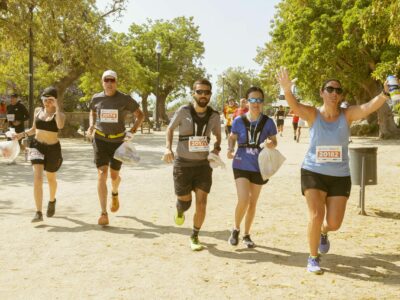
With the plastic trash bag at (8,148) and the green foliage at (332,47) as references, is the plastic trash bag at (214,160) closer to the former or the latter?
the plastic trash bag at (8,148)

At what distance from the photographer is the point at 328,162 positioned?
16.3 feet

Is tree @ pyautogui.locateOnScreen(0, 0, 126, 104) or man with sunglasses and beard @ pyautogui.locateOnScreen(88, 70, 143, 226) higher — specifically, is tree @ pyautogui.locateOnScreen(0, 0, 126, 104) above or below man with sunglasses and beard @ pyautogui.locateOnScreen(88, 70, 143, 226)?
above

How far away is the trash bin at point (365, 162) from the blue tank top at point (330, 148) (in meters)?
2.84

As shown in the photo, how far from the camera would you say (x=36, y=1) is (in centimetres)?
1730

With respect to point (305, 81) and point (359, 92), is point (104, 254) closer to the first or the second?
point (305, 81)

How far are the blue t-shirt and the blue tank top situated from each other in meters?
0.83

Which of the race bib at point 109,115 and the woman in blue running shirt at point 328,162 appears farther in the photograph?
the race bib at point 109,115

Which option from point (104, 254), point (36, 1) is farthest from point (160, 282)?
point (36, 1)

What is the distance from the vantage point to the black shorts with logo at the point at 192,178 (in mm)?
5777

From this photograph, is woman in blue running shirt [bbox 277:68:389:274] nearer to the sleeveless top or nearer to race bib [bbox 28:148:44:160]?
the sleeveless top

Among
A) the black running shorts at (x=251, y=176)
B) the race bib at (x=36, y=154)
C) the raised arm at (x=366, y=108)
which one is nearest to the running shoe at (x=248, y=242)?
the black running shorts at (x=251, y=176)

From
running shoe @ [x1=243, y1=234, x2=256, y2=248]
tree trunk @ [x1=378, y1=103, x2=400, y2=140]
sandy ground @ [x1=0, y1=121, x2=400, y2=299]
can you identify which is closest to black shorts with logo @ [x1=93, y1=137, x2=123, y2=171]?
sandy ground @ [x1=0, y1=121, x2=400, y2=299]

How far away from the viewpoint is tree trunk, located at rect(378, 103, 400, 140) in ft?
87.6

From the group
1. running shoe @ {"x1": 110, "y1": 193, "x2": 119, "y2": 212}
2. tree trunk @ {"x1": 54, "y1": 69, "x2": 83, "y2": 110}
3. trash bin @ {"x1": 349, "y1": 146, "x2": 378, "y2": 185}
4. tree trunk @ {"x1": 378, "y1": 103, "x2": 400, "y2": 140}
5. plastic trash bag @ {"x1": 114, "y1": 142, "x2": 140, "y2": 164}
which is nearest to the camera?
plastic trash bag @ {"x1": 114, "y1": 142, "x2": 140, "y2": 164}
